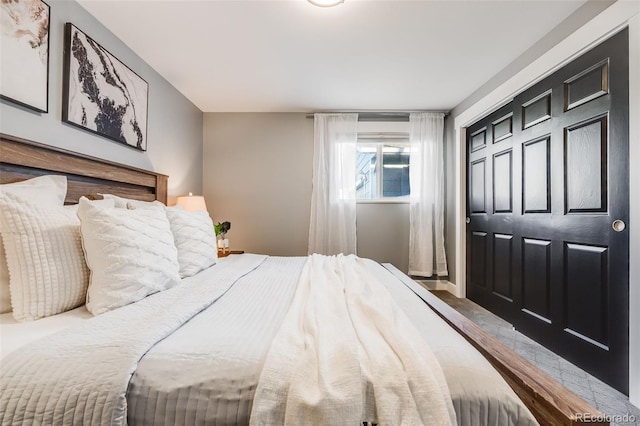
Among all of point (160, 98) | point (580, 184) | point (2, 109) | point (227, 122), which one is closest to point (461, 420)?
point (580, 184)

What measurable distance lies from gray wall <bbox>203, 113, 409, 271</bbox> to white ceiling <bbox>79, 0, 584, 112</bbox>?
567 millimetres

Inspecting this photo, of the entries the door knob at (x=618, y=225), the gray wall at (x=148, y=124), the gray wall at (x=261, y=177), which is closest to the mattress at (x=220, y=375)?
the gray wall at (x=148, y=124)

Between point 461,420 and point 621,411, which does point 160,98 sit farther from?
point 621,411

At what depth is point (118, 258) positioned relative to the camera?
1.22 m

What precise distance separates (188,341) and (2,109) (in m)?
1.59

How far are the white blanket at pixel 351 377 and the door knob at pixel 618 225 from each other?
5.06ft

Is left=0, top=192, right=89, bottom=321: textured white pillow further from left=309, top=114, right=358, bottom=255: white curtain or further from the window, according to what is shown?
the window

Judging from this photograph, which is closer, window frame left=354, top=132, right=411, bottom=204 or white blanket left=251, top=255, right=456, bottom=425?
white blanket left=251, top=255, right=456, bottom=425

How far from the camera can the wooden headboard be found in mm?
1417

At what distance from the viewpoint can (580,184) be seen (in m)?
1.89

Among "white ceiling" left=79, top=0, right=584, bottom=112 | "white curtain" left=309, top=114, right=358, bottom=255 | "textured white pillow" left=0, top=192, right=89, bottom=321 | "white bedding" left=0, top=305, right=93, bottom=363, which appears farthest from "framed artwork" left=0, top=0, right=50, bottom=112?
"white curtain" left=309, top=114, right=358, bottom=255

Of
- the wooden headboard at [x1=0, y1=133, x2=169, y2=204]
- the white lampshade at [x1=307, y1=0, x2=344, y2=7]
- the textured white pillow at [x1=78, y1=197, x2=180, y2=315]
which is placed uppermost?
the white lampshade at [x1=307, y1=0, x2=344, y2=7]

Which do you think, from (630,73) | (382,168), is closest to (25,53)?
(630,73)

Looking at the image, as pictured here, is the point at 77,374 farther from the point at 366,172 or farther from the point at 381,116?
the point at 381,116
